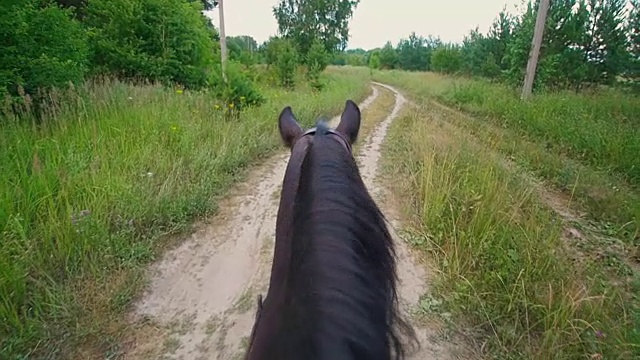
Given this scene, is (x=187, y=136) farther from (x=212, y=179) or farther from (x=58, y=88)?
(x=58, y=88)

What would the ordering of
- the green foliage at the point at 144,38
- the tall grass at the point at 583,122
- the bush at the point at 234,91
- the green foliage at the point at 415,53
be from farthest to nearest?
1. the green foliage at the point at 415,53
2. the green foliage at the point at 144,38
3. the bush at the point at 234,91
4. the tall grass at the point at 583,122

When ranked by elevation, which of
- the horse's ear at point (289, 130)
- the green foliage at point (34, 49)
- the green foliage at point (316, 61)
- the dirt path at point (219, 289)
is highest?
the green foliage at point (316, 61)

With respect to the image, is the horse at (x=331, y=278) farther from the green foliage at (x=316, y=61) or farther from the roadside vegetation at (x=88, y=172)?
the green foliage at (x=316, y=61)

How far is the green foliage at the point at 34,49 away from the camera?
3881 millimetres

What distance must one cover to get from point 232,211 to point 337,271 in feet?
11.3

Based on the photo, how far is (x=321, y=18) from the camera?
93.5ft

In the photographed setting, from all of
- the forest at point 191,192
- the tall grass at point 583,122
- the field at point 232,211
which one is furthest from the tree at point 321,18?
the field at point 232,211

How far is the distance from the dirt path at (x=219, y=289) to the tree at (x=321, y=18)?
25.2 m

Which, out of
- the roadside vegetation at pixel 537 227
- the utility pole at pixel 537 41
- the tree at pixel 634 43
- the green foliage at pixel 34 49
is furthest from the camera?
the tree at pixel 634 43

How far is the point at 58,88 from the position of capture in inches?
179

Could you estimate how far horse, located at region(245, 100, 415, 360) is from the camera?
718 mm

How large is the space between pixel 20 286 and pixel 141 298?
2.35 feet

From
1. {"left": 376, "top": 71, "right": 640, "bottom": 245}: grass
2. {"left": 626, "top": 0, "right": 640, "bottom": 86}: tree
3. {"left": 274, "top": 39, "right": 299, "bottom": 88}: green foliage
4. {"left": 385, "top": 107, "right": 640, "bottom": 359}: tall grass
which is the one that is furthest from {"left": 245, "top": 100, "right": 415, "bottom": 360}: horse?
{"left": 626, "top": 0, "right": 640, "bottom": 86}: tree

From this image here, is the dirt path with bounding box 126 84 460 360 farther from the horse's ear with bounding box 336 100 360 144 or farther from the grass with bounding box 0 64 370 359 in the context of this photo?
the horse's ear with bounding box 336 100 360 144
